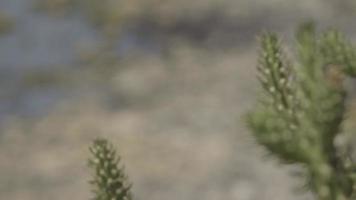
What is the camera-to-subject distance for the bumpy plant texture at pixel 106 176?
1367mm

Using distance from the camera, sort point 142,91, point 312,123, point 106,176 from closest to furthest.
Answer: point 312,123
point 106,176
point 142,91

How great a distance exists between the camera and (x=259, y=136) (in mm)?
1079

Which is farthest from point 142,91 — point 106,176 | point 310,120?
point 310,120

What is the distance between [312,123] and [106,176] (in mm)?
396

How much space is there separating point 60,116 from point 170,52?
6.65 ft

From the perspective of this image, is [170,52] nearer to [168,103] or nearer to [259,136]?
[168,103]

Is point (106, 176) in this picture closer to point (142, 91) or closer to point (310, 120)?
point (310, 120)

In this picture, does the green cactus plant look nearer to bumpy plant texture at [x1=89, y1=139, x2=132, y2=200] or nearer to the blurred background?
bumpy plant texture at [x1=89, y1=139, x2=132, y2=200]

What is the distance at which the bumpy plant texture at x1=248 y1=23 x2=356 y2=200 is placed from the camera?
105cm

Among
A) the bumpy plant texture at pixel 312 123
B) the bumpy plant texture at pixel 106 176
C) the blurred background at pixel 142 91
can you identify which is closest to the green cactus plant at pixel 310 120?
the bumpy plant texture at pixel 312 123

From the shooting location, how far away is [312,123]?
1.05 meters

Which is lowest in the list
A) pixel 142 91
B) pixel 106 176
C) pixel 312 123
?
pixel 312 123

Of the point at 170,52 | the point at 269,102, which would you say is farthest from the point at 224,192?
the point at 269,102

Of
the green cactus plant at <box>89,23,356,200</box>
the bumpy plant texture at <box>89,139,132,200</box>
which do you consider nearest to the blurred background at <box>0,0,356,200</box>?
the bumpy plant texture at <box>89,139,132,200</box>
